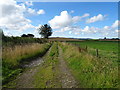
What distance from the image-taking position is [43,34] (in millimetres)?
93812

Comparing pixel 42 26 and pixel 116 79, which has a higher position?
pixel 42 26

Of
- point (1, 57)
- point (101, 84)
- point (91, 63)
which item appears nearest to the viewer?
point (101, 84)

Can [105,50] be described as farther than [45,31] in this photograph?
No

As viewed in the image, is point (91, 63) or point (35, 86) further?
point (91, 63)

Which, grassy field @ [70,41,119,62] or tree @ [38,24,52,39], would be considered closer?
grassy field @ [70,41,119,62]

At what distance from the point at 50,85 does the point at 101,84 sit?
7.90ft

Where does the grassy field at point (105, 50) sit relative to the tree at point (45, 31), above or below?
below

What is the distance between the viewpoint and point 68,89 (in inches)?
216

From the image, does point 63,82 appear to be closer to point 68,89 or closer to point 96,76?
point 68,89

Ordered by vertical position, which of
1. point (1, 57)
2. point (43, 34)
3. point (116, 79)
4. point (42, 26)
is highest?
point (42, 26)

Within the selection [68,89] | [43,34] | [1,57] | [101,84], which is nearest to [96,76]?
[101,84]

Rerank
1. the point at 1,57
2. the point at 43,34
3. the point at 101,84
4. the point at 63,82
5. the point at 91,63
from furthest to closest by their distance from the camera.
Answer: the point at 43,34, the point at 1,57, the point at 91,63, the point at 63,82, the point at 101,84

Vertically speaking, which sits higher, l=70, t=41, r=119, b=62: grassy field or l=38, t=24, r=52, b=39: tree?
l=38, t=24, r=52, b=39: tree

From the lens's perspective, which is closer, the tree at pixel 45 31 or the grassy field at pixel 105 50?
the grassy field at pixel 105 50
